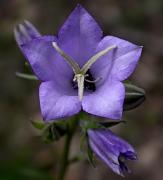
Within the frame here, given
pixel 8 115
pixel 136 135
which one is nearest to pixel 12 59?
pixel 8 115

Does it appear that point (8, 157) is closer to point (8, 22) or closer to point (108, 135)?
point (8, 22)

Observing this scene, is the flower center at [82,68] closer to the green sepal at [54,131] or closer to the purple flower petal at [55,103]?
the purple flower petal at [55,103]

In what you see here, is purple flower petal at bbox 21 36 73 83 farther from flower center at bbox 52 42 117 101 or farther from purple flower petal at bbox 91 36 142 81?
purple flower petal at bbox 91 36 142 81

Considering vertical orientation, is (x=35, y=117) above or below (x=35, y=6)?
below

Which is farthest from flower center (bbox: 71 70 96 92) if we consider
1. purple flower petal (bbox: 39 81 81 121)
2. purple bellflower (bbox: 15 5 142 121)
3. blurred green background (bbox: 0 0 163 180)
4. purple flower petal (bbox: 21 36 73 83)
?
blurred green background (bbox: 0 0 163 180)

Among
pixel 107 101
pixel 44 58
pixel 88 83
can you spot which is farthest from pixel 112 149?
pixel 44 58

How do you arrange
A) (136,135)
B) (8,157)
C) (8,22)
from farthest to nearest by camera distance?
1. (8,22)
2. (136,135)
3. (8,157)
